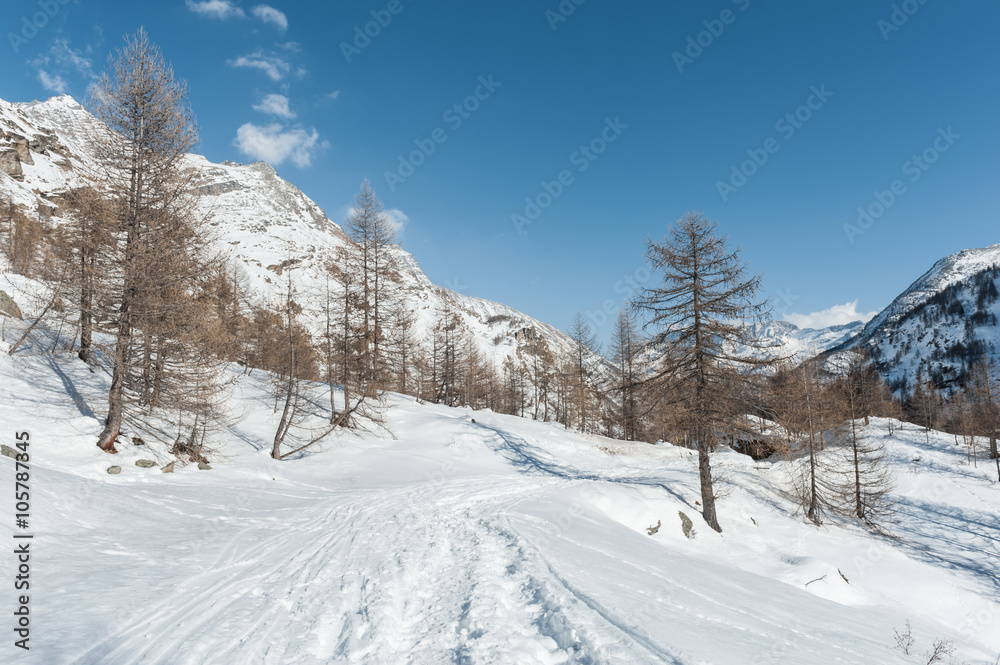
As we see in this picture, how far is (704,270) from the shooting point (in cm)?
1446

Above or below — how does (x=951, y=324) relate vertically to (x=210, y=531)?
above

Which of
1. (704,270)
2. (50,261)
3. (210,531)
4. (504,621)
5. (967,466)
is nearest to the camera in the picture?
(504,621)

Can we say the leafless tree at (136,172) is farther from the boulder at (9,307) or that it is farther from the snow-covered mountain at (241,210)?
the boulder at (9,307)

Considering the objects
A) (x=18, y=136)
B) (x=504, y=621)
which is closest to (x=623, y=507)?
(x=504, y=621)

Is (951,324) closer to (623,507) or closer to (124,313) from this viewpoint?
(623,507)

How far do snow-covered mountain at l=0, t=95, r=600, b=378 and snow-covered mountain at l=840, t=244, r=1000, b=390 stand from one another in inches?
4833

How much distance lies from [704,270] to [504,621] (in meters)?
13.3

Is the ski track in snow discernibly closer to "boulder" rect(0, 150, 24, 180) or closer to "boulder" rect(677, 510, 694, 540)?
"boulder" rect(677, 510, 694, 540)

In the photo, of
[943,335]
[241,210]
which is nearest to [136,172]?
[241,210]

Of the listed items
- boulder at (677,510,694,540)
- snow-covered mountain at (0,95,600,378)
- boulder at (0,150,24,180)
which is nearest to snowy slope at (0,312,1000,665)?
boulder at (677,510,694,540)

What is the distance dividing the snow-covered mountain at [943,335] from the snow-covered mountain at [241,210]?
12276cm

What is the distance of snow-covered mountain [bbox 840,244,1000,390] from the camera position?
131250mm

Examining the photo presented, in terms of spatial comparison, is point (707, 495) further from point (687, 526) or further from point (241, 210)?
point (241, 210)

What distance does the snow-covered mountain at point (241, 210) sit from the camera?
1272 cm
